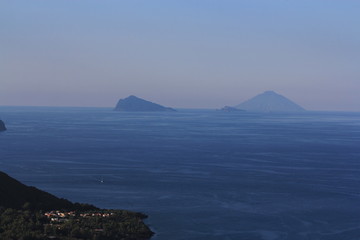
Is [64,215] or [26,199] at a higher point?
[26,199]

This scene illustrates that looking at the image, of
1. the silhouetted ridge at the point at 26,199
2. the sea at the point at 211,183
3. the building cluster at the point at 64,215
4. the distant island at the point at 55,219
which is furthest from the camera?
the silhouetted ridge at the point at 26,199

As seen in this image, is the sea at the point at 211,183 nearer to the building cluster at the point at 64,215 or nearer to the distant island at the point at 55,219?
the distant island at the point at 55,219

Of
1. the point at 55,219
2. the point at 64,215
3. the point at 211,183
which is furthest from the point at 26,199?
the point at 211,183

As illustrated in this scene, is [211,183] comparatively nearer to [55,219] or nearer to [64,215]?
[64,215]

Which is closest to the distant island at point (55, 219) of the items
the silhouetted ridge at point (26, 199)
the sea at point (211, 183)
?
the silhouetted ridge at point (26, 199)

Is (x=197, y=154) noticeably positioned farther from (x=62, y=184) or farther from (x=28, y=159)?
(x=62, y=184)

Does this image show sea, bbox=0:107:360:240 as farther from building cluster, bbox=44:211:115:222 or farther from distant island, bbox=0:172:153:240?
building cluster, bbox=44:211:115:222

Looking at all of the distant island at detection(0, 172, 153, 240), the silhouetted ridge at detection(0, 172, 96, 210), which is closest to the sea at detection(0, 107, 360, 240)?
the distant island at detection(0, 172, 153, 240)

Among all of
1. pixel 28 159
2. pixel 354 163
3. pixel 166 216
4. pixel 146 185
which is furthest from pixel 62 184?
pixel 354 163
